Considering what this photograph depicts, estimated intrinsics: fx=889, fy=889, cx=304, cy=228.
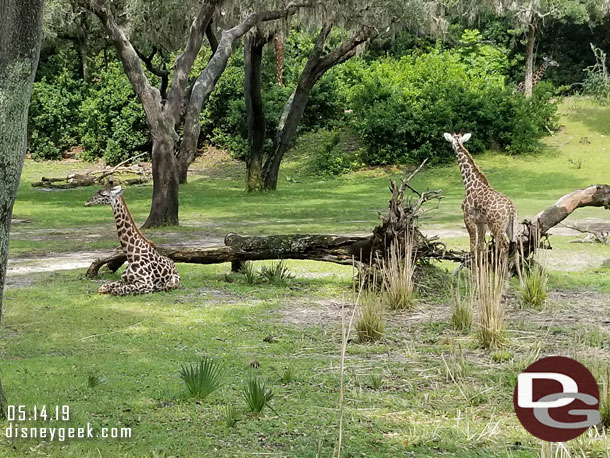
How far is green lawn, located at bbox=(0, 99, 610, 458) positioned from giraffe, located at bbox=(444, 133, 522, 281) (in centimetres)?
58

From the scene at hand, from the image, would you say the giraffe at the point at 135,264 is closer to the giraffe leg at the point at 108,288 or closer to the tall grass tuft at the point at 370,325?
the giraffe leg at the point at 108,288

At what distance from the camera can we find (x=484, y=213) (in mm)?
9852

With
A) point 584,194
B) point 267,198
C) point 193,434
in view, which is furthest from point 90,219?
point 193,434

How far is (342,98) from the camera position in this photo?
3312 centimetres

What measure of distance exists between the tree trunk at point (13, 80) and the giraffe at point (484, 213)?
5.96 meters

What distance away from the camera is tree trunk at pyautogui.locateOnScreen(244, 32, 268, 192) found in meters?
23.2

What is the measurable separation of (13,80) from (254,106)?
19281 mm

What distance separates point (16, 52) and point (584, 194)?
7.80 m

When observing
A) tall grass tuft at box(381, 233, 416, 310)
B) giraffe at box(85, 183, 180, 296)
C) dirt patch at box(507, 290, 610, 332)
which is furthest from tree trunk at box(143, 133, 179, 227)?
dirt patch at box(507, 290, 610, 332)

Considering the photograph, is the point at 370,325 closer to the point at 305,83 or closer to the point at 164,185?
the point at 164,185

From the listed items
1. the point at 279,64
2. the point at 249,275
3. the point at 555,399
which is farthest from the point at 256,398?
the point at 279,64

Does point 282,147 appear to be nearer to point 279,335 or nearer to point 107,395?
point 279,335

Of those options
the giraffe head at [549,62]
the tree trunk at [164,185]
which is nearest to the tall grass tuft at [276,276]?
the tree trunk at [164,185]

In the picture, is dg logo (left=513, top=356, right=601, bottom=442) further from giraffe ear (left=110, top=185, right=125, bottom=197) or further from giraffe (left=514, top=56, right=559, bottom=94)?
giraffe (left=514, top=56, right=559, bottom=94)
